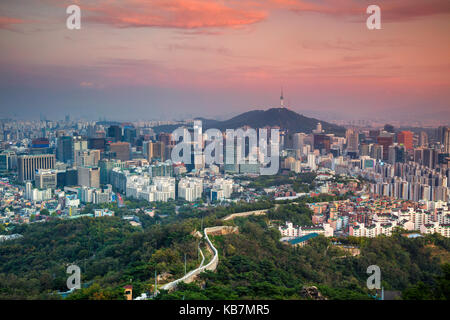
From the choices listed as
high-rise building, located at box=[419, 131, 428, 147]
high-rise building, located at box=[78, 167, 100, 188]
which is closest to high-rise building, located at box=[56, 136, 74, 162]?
high-rise building, located at box=[78, 167, 100, 188]

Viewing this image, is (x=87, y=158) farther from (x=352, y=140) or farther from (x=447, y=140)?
(x=447, y=140)

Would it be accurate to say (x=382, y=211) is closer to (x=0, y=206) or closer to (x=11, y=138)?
(x=0, y=206)

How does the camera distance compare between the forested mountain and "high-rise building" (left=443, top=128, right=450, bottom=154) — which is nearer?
the forested mountain

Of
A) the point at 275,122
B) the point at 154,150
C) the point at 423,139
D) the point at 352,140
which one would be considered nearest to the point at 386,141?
the point at 423,139

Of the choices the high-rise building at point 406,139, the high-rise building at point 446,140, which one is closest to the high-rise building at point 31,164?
the high-rise building at point 406,139

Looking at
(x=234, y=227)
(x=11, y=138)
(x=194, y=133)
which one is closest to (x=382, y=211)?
(x=234, y=227)

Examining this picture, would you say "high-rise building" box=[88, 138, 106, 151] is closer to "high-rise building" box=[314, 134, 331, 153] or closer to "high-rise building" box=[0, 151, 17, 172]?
"high-rise building" box=[0, 151, 17, 172]

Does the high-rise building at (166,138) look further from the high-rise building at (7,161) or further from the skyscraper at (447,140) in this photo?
the skyscraper at (447,140)
